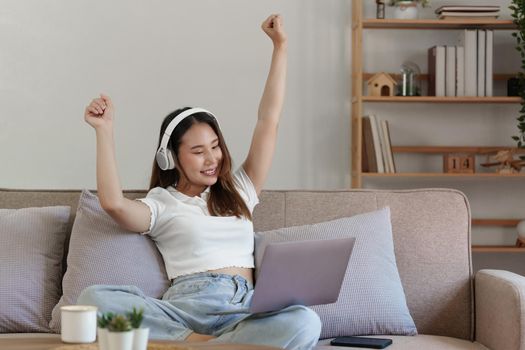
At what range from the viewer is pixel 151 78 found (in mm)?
4301

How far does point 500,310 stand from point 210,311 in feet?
2.57

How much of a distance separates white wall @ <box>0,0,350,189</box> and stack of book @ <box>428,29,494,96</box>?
44 centimetres

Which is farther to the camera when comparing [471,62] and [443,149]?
[443,149]

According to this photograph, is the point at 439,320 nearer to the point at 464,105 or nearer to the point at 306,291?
the point at 306,291

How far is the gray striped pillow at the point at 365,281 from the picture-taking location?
2590mm

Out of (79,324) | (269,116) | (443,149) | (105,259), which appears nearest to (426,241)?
(269,116)

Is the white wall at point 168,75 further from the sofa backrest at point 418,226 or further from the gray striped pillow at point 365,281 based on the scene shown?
the gray striped pillow at point 365,281

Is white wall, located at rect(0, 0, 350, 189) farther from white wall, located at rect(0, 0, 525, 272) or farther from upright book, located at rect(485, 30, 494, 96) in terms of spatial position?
upright book, located at rect(485, 30, 494, 96)

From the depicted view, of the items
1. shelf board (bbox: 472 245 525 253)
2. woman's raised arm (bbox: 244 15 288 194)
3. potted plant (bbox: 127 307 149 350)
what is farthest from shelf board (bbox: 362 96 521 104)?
potted plant (bbox: 127 307 149 350)

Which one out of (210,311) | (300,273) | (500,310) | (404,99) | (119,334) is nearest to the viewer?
(119,334)

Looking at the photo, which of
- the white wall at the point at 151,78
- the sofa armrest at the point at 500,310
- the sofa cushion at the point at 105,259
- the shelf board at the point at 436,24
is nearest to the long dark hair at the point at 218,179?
the sofa cushion at the point at 105,259

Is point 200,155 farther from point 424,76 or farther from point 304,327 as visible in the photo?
point 424,76

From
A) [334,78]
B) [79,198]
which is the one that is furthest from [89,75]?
[79,198]

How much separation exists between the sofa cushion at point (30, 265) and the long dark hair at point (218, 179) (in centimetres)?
31
